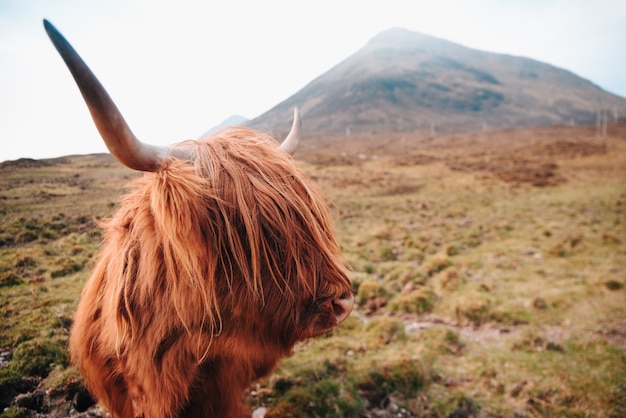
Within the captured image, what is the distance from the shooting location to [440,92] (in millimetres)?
112812

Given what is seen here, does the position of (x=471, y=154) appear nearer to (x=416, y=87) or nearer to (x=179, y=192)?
(x=179, y=192)

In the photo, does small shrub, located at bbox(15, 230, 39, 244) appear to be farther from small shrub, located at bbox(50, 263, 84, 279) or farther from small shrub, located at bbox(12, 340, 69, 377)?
small shrub, located at bbox(12, 340, 69, 377)

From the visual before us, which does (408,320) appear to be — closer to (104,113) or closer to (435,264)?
(435,264)

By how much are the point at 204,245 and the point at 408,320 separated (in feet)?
14.8

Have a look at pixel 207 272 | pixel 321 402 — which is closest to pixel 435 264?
pixel 321 402

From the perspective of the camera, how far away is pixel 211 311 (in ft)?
5.13

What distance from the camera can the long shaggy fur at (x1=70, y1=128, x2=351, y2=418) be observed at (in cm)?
151

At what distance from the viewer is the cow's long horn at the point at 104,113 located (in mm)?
966

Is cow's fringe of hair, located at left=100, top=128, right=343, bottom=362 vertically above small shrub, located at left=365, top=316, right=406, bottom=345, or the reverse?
cow's fringe of hair, located at left=100, top=128, right=343, bottom=362

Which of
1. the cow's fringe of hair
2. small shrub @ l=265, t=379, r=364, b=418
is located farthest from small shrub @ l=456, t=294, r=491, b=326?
the cow's fringe of hair

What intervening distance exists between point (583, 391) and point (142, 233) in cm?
455

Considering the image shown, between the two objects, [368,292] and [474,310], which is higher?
[368,292]

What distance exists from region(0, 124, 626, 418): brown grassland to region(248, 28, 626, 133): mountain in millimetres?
48050

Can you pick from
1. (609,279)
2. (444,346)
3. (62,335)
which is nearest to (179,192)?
(62,335)
